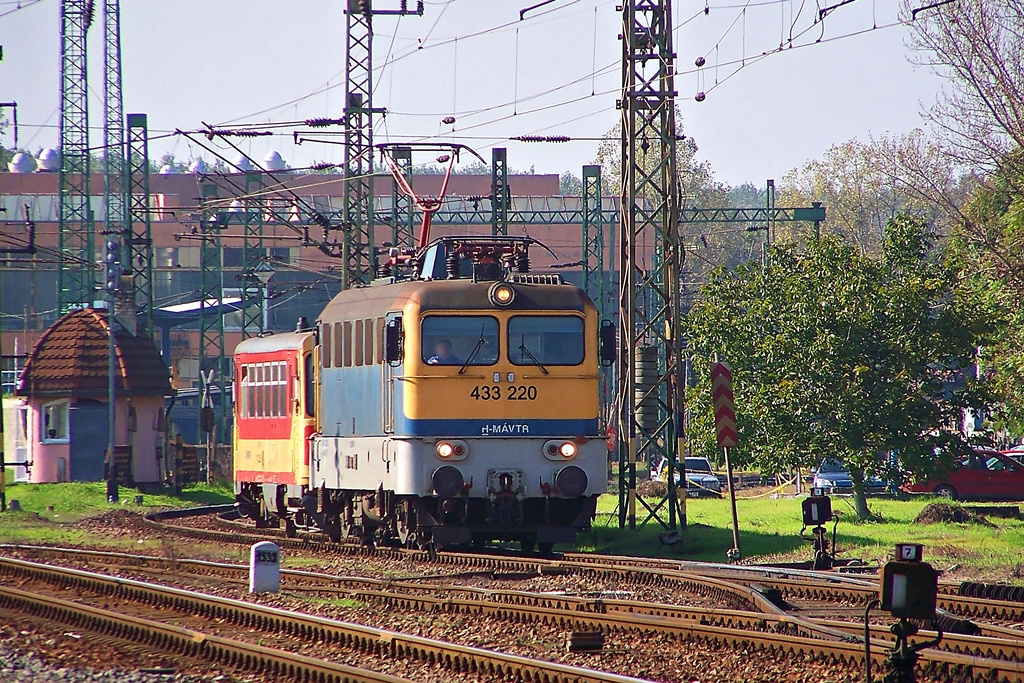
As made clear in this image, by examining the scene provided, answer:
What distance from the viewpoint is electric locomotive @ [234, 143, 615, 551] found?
690 inches

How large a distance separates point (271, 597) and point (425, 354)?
4127 millimetres

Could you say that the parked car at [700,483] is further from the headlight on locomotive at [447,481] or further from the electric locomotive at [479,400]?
the headlight on locomotive at [447,481]

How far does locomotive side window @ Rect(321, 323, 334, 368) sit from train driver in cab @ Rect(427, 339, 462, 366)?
334 cm

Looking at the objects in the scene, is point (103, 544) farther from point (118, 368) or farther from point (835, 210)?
point (835, 210)

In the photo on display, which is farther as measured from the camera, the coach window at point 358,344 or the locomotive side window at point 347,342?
the locomotive side window at point 347,342

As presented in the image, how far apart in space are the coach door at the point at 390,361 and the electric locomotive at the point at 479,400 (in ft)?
0.06

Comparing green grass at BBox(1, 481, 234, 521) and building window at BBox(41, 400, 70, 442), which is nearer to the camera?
green grass at BBox(1, 481, 234, 521)

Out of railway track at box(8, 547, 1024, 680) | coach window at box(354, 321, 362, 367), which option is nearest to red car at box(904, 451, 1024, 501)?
coach window at box(354, 321, 362, 367)

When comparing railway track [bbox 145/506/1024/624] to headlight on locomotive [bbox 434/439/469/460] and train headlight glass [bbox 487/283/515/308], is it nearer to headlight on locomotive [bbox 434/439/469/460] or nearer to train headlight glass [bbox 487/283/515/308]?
headlight on locomotive [bbox 434/439/469/460]

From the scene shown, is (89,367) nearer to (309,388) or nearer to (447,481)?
(309,388)

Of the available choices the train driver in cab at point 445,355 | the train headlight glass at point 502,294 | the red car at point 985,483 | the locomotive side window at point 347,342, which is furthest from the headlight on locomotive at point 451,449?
the red car at point 985,483

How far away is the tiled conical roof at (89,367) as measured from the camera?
40625 mm

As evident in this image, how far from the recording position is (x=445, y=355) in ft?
57.9

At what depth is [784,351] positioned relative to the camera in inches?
1032
